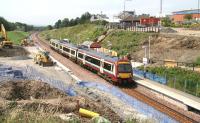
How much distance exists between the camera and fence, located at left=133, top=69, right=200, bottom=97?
35.0 metres

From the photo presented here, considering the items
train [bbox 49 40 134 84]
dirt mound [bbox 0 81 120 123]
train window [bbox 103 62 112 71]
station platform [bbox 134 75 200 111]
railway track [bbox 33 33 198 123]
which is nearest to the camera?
dirt mound [bbox 0 81 120 123]

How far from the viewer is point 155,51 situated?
60500 mm

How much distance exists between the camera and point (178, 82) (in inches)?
1473

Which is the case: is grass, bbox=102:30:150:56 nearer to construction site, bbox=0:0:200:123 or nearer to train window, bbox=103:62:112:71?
construction site, bbox=0:0:200:123

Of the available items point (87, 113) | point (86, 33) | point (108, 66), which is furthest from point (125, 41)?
point (87, 113)

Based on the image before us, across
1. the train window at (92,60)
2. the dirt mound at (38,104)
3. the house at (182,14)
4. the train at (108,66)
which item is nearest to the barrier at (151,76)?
the train at (108,66)

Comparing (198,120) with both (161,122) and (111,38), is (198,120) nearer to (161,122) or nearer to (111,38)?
(161,122)

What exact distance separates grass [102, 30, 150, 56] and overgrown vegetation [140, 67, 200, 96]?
2323cm

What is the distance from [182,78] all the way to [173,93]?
2.75 m

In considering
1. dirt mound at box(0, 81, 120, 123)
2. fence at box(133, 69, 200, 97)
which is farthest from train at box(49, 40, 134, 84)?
dirt mound at box(0, 81, 120, 123)

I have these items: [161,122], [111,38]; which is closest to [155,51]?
[111,38]

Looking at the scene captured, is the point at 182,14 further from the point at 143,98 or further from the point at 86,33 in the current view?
the point at 143,98

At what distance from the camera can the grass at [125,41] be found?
69.0 meters

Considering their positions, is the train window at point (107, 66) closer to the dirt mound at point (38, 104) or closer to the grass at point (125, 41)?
the dirt mound at point (38, 104)
